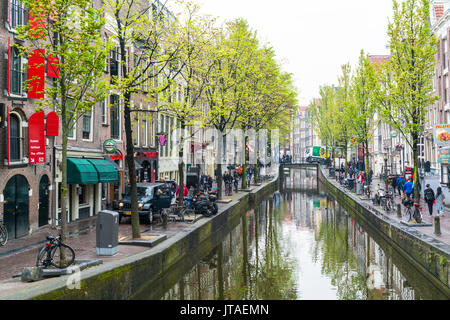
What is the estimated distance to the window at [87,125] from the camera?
2498cm

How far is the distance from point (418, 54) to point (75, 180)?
18.2 meters

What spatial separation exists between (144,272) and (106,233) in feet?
5.78

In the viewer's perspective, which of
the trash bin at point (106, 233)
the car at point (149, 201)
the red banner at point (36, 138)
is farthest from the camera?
the car at point (149, 201)

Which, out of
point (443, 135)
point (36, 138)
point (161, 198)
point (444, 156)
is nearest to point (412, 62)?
point (443, 135)

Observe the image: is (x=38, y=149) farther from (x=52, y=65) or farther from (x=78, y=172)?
(x=52, y=65)

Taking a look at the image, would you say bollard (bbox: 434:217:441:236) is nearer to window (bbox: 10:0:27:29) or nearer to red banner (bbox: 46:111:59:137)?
red banner (bbox: 46:111:59:137)

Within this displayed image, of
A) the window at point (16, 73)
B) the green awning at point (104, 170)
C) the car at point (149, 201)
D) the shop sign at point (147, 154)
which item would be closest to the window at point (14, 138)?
the window at point (16, 73)

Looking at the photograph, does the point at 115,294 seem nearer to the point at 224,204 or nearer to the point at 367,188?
the point at 224,204

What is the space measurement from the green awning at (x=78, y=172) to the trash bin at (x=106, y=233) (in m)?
9.36

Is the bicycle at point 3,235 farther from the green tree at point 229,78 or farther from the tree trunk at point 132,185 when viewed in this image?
the green tree at point 229,78

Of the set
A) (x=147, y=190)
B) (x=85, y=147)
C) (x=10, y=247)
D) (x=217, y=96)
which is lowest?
(x=10, y=247)

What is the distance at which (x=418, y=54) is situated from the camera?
20875 millimetres
